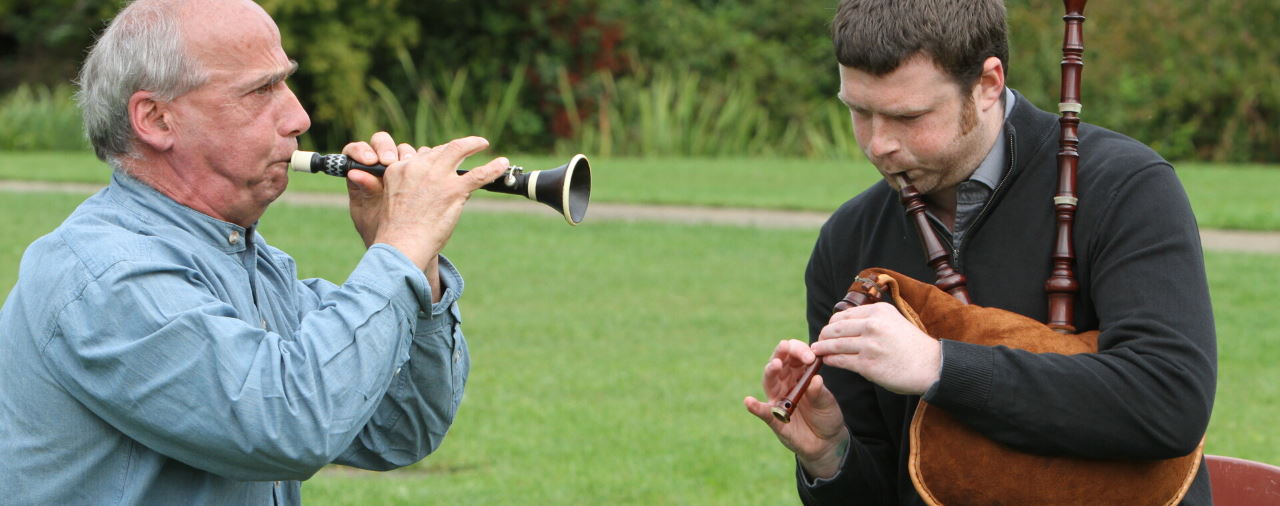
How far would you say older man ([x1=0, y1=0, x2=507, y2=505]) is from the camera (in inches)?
94.7

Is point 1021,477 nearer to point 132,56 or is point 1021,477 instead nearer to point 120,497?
point 120,497

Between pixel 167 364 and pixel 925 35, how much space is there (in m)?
1.51

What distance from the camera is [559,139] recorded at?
20.6m

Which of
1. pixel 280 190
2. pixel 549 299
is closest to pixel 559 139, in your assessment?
pixel 549 299

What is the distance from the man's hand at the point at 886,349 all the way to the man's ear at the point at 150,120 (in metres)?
1.28

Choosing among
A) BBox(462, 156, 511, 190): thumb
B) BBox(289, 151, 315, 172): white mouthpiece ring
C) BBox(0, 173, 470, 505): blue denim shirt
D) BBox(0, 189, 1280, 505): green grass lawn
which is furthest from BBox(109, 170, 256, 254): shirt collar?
BBox(0, 189, 1280, 505): green grass lawn

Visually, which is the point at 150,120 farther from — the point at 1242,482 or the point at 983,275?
the point at 1242,482

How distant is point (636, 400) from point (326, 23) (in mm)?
14109

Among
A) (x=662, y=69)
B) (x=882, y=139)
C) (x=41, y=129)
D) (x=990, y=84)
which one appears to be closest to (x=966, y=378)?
(x=882, y=139)

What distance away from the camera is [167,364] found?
2389 mm

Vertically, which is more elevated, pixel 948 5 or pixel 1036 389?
pixel 948 5

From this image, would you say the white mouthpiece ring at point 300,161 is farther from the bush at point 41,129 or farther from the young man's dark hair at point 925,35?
the bush at point 41,129

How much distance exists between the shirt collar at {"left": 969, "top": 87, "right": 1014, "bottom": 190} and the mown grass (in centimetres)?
868

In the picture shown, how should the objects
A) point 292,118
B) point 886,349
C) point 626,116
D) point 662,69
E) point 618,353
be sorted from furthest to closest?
point 662,69, point 626,116, point 618,353, point 292,118, point 886,349
